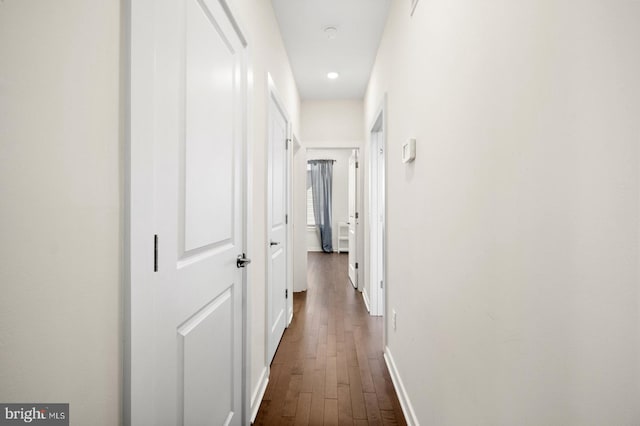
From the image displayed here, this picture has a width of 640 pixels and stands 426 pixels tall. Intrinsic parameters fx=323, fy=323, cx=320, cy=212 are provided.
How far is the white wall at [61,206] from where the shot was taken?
480 mm

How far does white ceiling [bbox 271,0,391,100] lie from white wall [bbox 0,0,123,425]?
7.12 feet

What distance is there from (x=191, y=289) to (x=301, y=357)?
1.71 meters

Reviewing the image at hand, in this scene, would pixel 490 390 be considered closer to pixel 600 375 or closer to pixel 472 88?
pixel 600 375

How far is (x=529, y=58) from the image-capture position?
27.2 inches

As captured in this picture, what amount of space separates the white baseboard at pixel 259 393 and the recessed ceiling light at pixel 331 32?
8.84ft

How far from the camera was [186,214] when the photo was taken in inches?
39.6

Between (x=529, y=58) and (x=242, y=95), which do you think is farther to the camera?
(x=242, y=95)

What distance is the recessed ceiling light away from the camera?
2.74 meters

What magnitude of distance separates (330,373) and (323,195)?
6.41m

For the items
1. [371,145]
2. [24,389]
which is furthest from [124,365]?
[371,145]

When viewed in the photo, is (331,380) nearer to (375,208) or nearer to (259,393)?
(259,393)

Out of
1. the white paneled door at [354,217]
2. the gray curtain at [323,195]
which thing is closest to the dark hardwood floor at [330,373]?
the white paneled door at [354,217]

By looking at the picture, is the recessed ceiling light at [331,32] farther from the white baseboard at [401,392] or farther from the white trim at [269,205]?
the white baseboard at [401,392]

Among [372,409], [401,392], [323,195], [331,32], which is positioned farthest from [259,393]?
[323,195]
